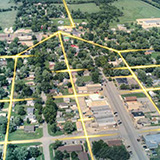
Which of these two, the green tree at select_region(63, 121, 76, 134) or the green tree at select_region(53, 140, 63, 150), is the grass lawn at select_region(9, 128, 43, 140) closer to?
the green tree at select_region(53, 140, 63, 150)

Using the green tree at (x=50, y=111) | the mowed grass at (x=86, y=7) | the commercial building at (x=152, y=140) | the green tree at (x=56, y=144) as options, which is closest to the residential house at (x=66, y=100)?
the green tree at (x=50, y=111)

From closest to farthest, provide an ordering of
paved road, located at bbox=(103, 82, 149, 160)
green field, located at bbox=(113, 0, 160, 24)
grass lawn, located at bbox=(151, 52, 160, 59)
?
1. paved road, located at bbox=(103, 82, 149, 160)
2. grass lawn, located at bbox=(151, 52, 160, 59)
3. green field, located at bbox=(113, 0, 160, 24)

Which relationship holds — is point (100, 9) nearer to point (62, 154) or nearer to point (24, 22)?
point (24, 22)

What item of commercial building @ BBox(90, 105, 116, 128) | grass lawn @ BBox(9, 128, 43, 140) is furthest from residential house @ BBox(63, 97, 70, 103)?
grass lawn @ BBox(9, 128, 43, 140)

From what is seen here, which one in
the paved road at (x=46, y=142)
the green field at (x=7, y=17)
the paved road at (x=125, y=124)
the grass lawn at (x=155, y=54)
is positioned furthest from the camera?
the green field at (x=7, y=17)

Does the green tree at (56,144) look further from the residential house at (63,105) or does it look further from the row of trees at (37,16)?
the row of trees at (37,16)

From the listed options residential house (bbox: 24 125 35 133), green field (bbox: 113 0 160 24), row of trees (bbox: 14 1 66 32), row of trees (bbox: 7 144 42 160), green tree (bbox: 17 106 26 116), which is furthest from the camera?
green field (bbox: 113 0 160 24)

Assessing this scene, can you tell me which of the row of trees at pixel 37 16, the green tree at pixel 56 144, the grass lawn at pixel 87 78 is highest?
the row of trees at pixel 37 16
